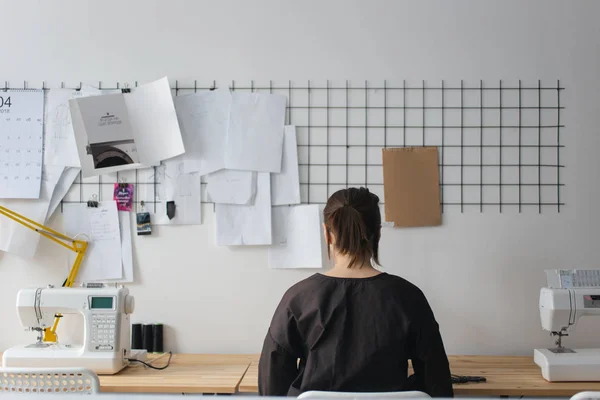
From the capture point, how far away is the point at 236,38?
2.55 m

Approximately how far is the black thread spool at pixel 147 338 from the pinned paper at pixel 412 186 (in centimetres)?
111

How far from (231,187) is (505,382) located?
4.31 ft

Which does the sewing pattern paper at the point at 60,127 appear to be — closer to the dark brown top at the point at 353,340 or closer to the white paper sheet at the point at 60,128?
the white paper sheet at the point at 60,128

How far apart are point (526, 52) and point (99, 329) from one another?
2.07 meters

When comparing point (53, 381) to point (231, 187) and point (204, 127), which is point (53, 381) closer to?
point (231, 187)

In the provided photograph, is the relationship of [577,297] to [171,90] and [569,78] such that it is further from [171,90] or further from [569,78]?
[171,90]

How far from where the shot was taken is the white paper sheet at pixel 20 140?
2539 millimetres

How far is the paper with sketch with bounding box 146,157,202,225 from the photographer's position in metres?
2.54

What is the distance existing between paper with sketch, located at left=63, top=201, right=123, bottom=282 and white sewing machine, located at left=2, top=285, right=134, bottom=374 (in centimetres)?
32

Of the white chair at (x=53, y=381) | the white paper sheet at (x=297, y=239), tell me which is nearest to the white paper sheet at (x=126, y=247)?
the white paper sheet at (x=297, y=239)

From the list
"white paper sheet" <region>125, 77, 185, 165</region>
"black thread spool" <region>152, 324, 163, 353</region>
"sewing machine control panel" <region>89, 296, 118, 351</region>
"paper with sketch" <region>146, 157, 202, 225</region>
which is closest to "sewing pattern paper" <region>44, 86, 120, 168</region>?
"white paper sheet" <region>125, 77, 185, 165</region>

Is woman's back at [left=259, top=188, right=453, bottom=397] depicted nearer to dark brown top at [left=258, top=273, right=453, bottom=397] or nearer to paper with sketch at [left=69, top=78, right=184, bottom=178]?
dark brown top at [left=258, top=273, right=453, bottom=397]

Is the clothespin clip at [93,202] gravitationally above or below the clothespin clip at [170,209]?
above

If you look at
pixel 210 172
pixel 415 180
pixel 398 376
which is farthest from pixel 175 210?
pixel 398 376
